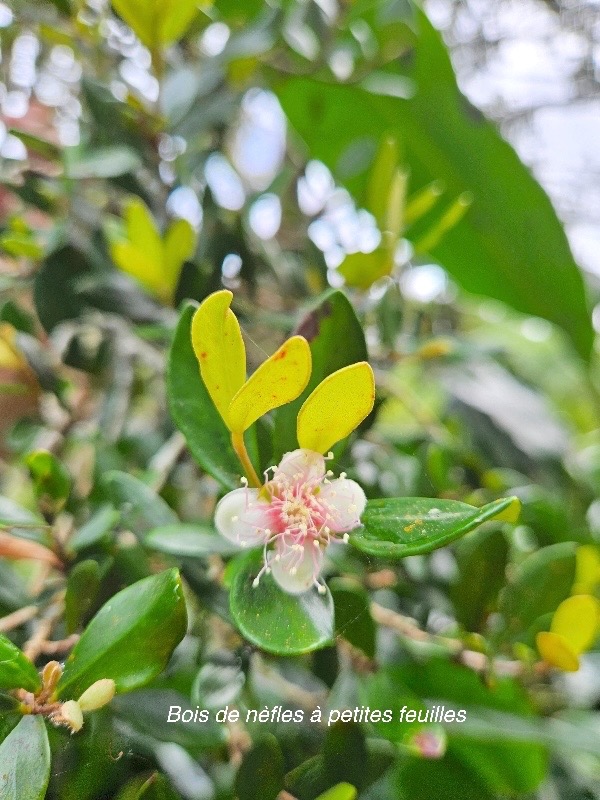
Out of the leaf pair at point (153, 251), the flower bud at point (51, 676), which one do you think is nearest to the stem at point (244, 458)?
the flower bud at point (51, 676)

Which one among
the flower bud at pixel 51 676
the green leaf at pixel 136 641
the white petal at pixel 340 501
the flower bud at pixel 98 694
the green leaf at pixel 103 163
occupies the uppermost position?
the green leaf at pixel 103 163

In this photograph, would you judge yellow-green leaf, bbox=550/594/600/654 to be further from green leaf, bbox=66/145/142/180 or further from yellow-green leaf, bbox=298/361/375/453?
green leaf, bbox=66/145/142/180

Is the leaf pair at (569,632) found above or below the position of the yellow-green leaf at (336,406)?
below

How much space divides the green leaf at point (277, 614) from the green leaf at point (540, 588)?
0.15 m

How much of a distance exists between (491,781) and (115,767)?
21cm

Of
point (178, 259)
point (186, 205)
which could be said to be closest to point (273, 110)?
point (186, 205)

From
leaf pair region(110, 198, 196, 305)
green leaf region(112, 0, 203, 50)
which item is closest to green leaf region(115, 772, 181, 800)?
leaf pair region(110, 198, 196, 305)

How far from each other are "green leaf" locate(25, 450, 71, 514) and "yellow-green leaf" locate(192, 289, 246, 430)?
6.2 inches

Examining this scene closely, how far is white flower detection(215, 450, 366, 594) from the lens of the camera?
0.25 m

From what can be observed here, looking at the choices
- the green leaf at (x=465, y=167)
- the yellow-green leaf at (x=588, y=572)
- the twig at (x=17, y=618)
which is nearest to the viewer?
the twig at (x=17, y=618)

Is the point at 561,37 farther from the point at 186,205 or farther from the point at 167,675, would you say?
the point at 167,675

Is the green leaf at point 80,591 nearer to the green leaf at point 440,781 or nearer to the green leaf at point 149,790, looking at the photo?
the green leaf at point 149,790

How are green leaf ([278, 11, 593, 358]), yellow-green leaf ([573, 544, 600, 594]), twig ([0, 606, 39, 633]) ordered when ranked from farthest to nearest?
green leaf ([278, 11, 593, 358]) → yellow-green leaf ([573, 544, 600, 594]) → twig ([0, 606, 39, 633])

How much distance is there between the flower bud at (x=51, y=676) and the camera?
23 cm
